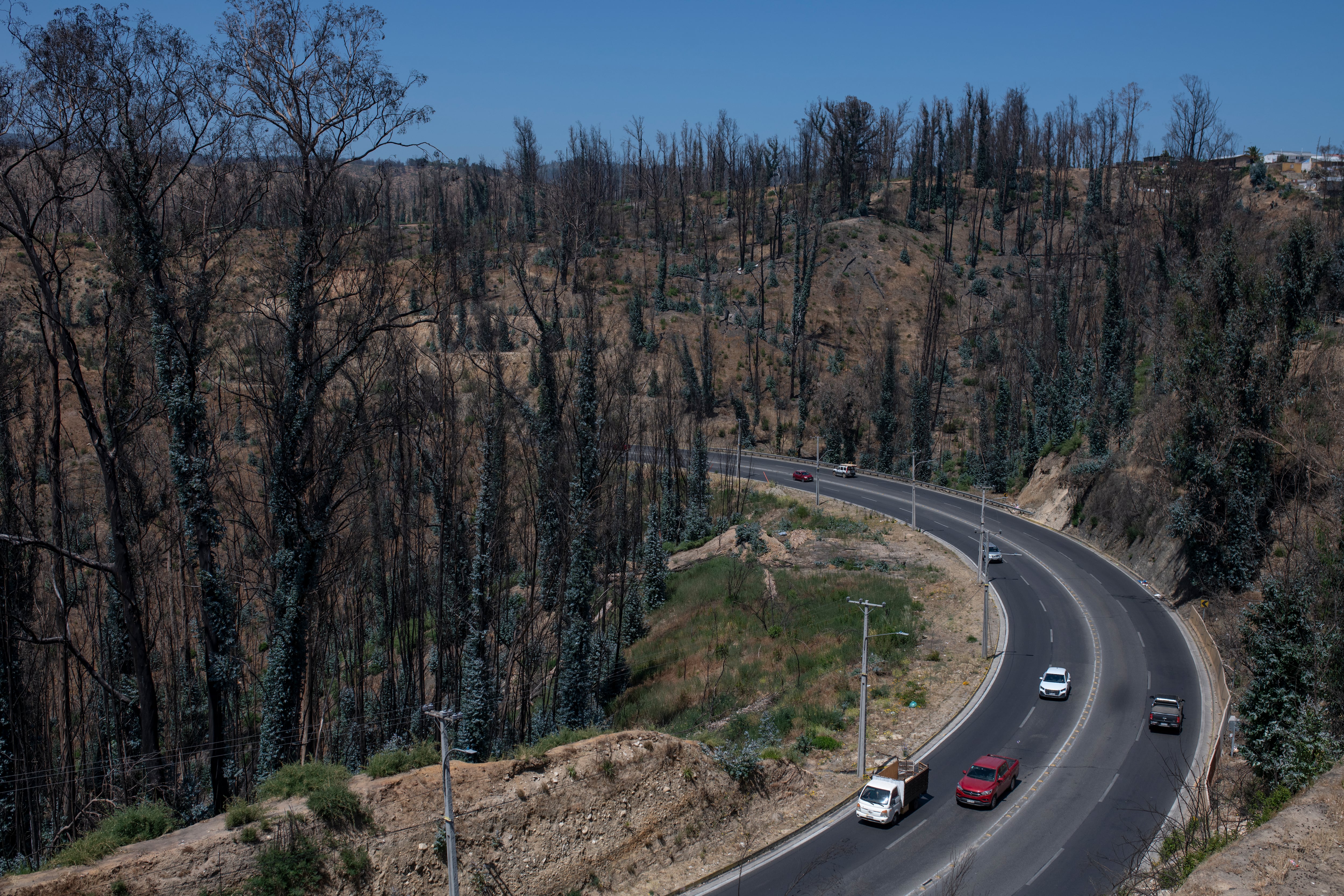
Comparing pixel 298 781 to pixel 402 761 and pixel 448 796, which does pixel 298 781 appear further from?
pixel 448 796

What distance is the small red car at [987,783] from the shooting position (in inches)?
1102

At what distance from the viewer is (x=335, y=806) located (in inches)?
787

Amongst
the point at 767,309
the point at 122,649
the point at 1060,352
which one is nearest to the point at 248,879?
the point at 122,649

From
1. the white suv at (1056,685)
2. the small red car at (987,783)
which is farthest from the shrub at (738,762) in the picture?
the white suv at (1056,685)

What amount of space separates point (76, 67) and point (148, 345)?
44.6ft

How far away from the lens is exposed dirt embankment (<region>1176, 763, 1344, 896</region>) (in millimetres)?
19125

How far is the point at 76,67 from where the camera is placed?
21.8 m

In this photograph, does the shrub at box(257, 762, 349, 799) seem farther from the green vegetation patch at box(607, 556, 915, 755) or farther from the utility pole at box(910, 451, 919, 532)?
the utility pole at box(910, 451, 919, 532)

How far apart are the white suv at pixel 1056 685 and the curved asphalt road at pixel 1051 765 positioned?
0.47 meters

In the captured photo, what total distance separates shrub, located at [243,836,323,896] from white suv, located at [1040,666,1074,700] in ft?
100

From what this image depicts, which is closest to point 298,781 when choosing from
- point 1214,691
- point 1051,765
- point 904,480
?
point 1051,765

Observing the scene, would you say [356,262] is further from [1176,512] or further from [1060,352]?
[1060,352]

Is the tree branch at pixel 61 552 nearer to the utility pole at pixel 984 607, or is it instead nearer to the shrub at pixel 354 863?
the shrub at pixel 354 863

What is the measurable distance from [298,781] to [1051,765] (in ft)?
84.0
